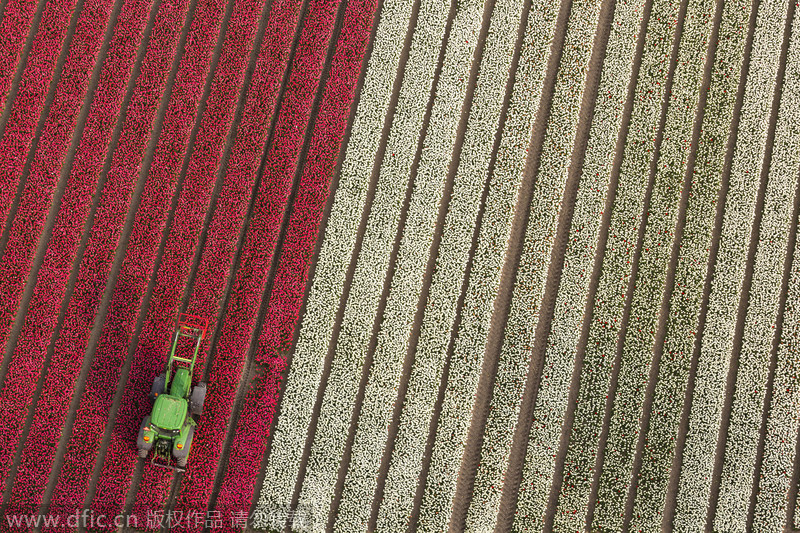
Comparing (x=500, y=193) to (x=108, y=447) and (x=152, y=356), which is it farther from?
(x=108, y=447)

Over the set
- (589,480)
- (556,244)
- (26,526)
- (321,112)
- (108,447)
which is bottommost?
(26,526)

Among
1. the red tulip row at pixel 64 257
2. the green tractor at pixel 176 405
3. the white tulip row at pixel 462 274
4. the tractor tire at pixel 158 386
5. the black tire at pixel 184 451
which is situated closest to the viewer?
the green tractor at pixel 176 405

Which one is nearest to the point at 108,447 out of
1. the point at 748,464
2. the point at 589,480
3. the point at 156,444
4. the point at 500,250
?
the point at 156,444

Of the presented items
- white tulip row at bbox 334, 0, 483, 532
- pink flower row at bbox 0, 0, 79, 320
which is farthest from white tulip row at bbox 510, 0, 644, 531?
pink flower row at bbox 0, 0, 79, 320

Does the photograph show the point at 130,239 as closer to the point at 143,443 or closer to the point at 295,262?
the point at 295,262

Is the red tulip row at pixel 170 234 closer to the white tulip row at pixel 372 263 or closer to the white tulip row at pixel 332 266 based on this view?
the white tulip row at pixel 332 266

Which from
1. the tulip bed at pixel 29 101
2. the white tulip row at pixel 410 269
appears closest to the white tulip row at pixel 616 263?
the white tulip row at pixel 410 269
